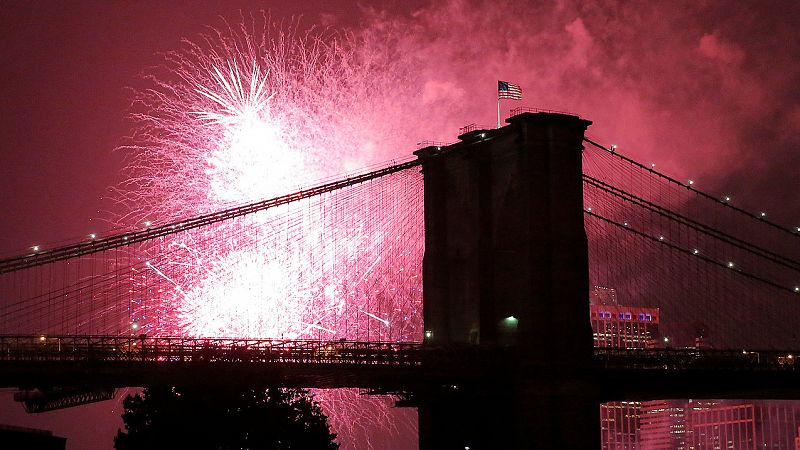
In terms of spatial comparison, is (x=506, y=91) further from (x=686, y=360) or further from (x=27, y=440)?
(x=27, y=440)

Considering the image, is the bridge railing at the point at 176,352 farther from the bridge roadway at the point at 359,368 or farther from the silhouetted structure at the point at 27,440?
the silhouetted structure at the point at 27,440

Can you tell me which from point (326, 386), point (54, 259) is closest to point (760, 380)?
point (326, 386)

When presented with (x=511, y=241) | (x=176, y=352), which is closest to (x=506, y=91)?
(x=511, y=241)

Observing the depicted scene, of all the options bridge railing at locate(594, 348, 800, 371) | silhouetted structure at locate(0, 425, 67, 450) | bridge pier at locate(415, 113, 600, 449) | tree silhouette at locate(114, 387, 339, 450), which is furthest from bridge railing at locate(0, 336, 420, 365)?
bridge railing at locate(594, 348, 800, 371)

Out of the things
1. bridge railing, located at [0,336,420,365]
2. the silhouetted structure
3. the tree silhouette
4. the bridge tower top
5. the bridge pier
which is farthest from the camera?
the bridge tower top

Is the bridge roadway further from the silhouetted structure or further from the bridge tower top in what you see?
the silhouetted structure

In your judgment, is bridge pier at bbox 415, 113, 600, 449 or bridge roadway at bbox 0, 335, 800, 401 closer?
bridge roadway at bbox 0, 335, 800, 401

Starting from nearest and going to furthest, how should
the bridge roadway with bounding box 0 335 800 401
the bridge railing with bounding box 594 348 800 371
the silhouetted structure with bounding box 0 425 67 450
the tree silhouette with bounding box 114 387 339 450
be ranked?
the bridge roadway with bounding box 0 335 800 401 < the silhouetted structure with bounding box 0 425 67 450 < the tree silhouette with bounding box 114 387 339 450 < the bridge railing with bounding box 594 348 800 371
